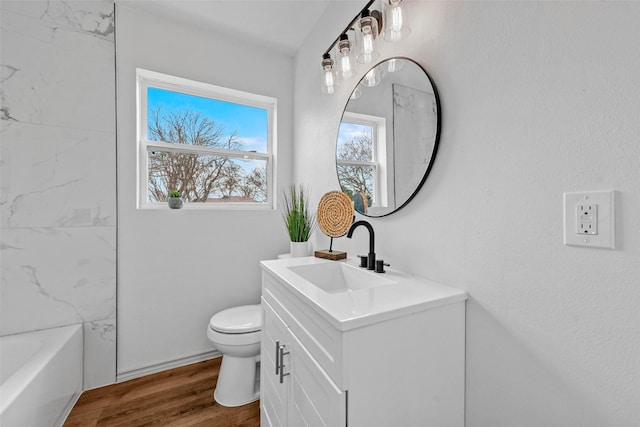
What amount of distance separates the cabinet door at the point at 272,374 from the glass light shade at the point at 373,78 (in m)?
1.15

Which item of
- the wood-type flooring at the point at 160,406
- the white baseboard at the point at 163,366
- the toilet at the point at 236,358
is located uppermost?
the toilet at the point at 236,358

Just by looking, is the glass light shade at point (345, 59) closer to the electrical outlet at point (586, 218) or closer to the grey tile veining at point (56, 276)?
the electrical outlet at point (586, 218)

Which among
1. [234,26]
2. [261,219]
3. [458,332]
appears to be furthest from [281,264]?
[234,26]

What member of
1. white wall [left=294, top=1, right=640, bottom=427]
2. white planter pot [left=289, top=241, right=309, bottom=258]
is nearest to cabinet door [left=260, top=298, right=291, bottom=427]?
white planter pot [left=289, top=241, right=309, bottom=258]

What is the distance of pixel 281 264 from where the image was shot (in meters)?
1.27

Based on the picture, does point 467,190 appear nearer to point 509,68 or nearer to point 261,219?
point 509,68

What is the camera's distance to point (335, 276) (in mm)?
1323

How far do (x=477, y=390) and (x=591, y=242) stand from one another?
56cm

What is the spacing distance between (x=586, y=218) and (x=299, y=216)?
139 cm

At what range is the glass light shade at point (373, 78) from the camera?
4.04ft

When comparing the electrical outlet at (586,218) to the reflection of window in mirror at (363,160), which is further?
the reflection of window in mirror at (363,160)

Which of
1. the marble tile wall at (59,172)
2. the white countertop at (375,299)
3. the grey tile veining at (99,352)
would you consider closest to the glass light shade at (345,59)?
the white countertop at (375,299)

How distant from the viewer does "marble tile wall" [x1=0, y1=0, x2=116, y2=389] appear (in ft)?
4.83

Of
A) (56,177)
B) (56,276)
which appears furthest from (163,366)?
(56,177)
